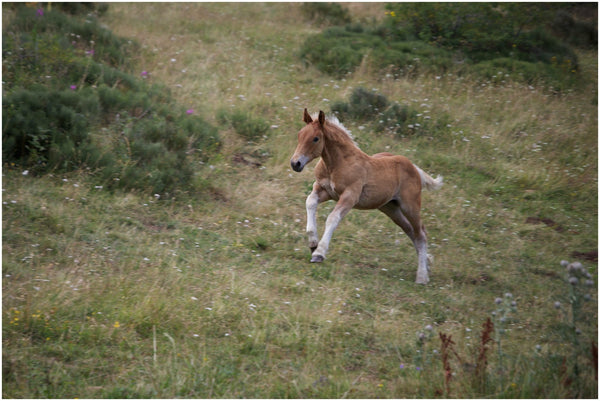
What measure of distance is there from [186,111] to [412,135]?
447 cm

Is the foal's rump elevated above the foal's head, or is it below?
below

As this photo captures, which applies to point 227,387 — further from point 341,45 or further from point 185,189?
point 341,45

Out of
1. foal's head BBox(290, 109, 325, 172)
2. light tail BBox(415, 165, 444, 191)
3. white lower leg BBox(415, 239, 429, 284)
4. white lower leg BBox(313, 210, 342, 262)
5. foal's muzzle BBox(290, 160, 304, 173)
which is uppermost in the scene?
foal's head BBox(290, 109, 325, 172)

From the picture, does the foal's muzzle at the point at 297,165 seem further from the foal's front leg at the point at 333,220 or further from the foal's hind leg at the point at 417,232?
the foal's hind leg at the point at 417,232

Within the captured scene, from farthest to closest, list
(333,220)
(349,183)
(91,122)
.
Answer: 1. (91,122)
2. (349,183)
3. (333,220)

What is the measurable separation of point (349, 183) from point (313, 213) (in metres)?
0.57

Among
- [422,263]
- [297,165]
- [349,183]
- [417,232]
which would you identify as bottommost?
[422,263]

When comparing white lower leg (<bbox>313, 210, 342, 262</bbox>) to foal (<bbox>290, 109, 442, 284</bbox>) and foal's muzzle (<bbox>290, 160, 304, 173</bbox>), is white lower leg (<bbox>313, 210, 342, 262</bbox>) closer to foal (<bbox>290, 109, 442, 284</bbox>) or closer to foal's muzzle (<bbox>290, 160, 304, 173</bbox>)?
foal (<bbox>290, 109, 442, 284</bbox>)

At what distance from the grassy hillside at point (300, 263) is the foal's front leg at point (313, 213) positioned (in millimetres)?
432

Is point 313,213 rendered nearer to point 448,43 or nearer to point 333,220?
point 333,220

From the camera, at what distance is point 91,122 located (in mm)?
9297

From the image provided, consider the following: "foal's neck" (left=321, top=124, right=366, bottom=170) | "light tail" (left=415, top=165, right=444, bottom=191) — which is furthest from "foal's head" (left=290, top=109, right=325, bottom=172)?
Result: "light tail" (left=415, top=165, right=444, bottom=191)

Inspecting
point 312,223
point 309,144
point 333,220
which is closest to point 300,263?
point 312,223

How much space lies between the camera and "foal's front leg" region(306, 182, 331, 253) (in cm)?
653
